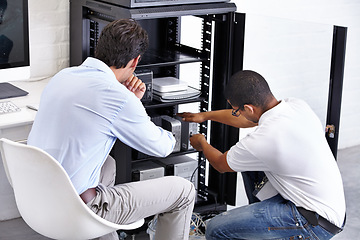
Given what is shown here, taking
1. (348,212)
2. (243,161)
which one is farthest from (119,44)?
(348,212)

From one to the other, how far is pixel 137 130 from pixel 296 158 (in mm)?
668

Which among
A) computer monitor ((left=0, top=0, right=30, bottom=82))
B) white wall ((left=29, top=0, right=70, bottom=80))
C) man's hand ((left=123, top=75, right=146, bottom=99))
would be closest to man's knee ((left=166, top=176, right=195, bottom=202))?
man's hand ((left=123, top=75, right=146, bottom=99))

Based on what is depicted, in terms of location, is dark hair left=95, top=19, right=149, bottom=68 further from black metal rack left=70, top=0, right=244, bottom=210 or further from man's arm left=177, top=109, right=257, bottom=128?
man's arm left=177, top=109, right=257, bottom=128

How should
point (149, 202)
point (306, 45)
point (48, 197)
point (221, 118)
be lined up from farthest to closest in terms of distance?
1. point (306, 45)
2. point (221, 118)
3. point (149, 202)
4. point (48, 197)

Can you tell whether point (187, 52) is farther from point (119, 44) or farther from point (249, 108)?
point (119, 44)

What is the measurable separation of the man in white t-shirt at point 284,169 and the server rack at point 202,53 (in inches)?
19.4

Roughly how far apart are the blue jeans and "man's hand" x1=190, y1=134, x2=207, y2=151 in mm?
409

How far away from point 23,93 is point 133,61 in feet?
2.87

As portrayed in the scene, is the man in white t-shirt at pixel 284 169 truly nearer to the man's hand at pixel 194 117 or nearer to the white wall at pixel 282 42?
the man's hand at pixel 194 117

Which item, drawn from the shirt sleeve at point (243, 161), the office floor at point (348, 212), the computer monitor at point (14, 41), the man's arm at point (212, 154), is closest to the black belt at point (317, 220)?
the shirt sleeve at point (243, 161)

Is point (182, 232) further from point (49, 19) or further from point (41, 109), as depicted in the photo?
point (49, 19)

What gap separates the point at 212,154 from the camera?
3055 millimetres

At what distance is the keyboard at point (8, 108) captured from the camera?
3038 mm

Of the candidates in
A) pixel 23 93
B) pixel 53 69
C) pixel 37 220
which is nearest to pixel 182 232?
pixel 37 220
